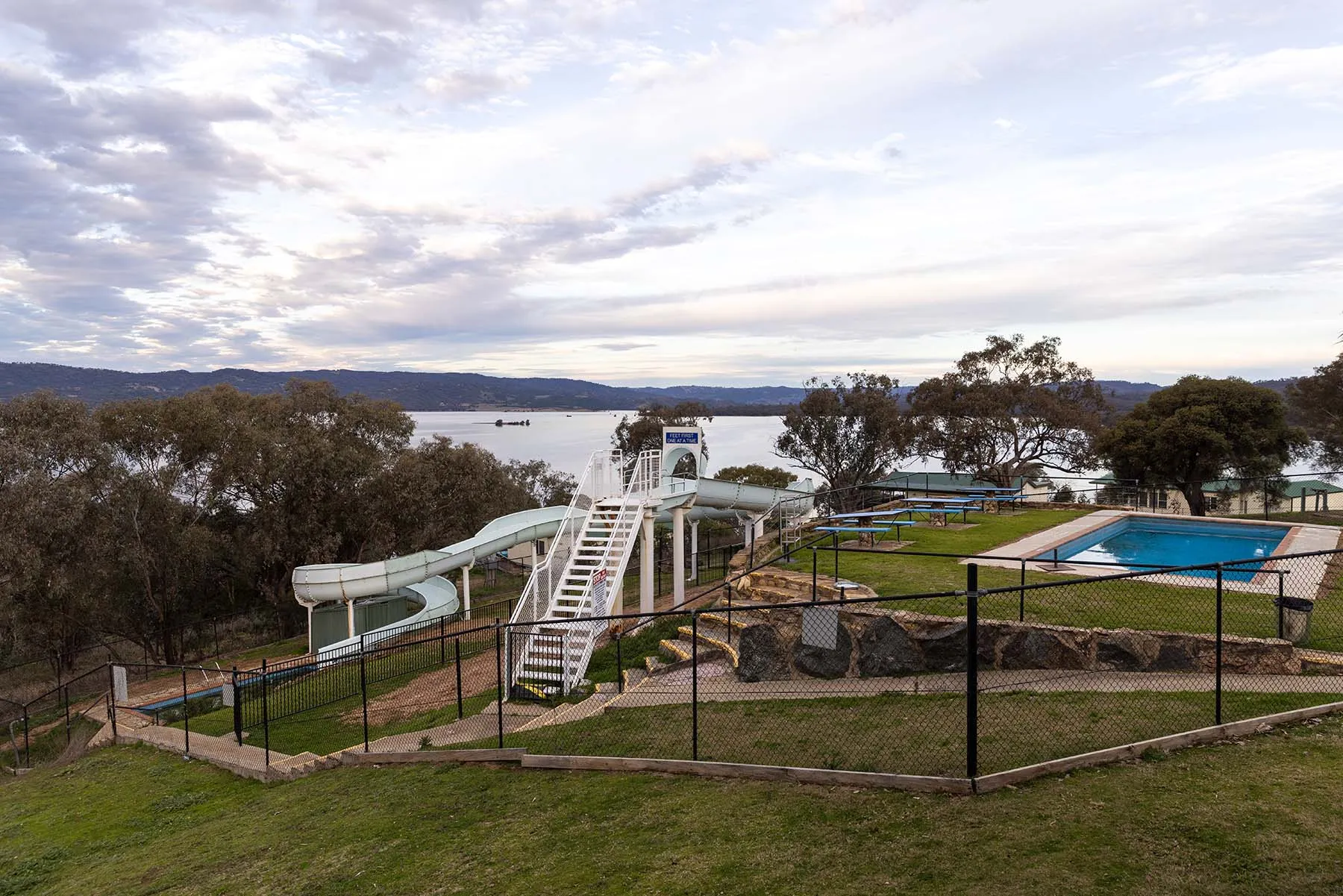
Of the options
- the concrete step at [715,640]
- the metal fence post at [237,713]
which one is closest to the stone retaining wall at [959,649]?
the concrete step at [715,640]

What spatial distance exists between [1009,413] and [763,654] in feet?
98.3

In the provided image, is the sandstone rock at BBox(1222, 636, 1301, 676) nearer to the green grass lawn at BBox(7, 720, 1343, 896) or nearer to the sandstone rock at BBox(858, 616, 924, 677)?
the green grass lawn at BBox(7, 720, 1343, 896)

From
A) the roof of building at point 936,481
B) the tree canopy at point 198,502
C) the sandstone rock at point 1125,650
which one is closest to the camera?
the sandstone rock at point 1125,650

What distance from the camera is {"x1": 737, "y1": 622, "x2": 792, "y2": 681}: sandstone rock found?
40.1ft

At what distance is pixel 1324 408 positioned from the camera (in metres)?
33.7

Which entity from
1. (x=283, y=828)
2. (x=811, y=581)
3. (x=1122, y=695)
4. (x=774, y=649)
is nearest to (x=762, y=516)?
(x=811, y=581)

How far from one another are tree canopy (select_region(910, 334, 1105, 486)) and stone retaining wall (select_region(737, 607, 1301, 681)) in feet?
94.9

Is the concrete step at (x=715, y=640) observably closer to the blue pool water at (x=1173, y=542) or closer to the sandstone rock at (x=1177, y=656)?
the sandstone rock at (x=1177, y=656)

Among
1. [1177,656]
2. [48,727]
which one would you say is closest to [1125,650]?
[1177,656]

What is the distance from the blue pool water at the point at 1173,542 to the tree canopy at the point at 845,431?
19.3 m

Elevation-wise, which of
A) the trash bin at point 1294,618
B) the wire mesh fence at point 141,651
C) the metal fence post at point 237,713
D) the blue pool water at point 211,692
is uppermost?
the trash bin at point 1294,618

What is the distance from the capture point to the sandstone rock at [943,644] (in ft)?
36.6

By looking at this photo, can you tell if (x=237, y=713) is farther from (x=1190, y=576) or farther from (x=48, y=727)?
(x=1190, y=576)

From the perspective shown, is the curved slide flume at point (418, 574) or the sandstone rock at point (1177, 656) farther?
the curved slide flume at point (418, 574)
